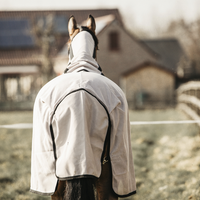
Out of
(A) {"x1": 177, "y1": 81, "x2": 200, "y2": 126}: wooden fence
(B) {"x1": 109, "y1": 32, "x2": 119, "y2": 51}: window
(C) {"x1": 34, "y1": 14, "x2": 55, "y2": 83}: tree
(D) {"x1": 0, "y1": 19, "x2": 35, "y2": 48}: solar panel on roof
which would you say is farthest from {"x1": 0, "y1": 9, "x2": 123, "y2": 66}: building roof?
(A) {"x1": 177, "y1": 81, "x2": 200, "y2": 126}: wooden fence

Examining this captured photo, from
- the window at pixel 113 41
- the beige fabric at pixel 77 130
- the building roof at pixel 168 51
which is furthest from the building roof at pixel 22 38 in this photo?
the beige fabric at pixel 77 130

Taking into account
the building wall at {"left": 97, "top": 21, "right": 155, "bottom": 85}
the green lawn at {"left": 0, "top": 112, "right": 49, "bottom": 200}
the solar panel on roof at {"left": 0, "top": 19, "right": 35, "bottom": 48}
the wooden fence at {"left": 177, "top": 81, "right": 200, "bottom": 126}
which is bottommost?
the green lawn at {"left": 0, "top": 112, "right": 49, "bottom": 200}

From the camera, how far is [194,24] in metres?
53.2

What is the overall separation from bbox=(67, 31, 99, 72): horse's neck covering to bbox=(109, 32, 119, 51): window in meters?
23.2

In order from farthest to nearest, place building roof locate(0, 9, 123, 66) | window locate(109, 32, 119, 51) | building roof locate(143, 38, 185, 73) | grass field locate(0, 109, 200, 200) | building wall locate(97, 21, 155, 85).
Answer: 1. building roof locate(143, 38, 185, 73)
2. building roof locate(0, 9, 123, 66)
3. window locate(109, 32, 119, 51)
4. building wall locate(97, 21, 155, 85)
5. grass field locate(0, 109, 200, 200)

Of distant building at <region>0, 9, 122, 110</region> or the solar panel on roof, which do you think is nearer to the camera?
distant building at <region>0, 9, 122, 110</region>

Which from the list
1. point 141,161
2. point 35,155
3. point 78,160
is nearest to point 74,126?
point 78,160

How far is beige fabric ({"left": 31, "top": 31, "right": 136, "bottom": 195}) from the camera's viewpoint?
7.65 feet

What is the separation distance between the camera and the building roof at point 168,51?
131 feet

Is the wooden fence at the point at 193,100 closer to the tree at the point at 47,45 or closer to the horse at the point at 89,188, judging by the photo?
the horse at the point at 89,188

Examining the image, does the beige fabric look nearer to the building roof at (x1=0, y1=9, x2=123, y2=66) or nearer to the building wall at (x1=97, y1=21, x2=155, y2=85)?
the building wall at (x1=97, y1=21, x2=155, y2=85)

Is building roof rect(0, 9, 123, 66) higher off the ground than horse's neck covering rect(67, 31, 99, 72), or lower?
higher

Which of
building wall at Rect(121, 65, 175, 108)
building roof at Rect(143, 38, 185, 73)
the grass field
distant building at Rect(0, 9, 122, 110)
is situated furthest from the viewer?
building roof at Rect(143, 38, 185, 73)

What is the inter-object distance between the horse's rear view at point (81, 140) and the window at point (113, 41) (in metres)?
23.6
